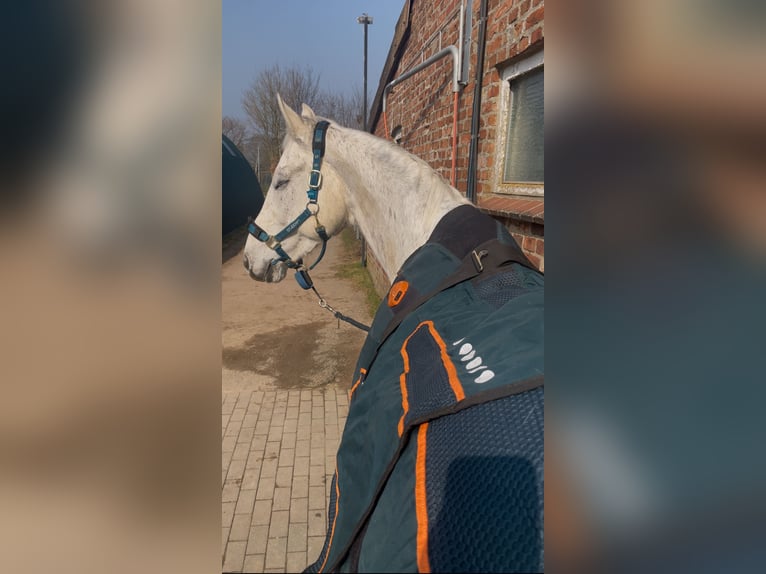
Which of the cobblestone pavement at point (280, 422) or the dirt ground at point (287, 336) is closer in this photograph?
the cobblestone pavement at point (280, 422)

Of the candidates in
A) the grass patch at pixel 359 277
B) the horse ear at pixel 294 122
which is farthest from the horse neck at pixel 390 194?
the grass patch at pixel 359 277

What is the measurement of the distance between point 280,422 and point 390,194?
2144 mm

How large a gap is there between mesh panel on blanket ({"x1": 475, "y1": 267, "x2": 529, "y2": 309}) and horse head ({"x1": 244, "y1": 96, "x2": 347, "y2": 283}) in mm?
1247

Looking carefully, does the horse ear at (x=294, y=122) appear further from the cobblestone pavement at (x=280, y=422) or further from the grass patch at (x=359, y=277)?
the grass patch at (x=359, y=277)

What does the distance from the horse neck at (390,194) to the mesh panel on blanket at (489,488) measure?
1235 mm

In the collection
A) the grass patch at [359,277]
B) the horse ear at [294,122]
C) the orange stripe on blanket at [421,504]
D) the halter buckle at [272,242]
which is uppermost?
the horse ear at [294,122]

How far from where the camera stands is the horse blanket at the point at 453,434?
0.57m

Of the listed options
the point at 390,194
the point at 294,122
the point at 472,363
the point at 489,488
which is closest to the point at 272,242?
the point at 294,122

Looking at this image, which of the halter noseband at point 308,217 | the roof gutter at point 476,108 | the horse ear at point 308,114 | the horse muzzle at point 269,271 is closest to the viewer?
the halter noseband at point 308,217

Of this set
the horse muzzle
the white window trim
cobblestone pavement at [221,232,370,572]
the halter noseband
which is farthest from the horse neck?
cobblestone pavement at [221,232,370,572]

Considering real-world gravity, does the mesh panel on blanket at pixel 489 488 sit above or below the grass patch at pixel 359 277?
above
